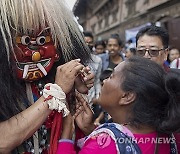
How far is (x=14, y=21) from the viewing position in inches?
53.4

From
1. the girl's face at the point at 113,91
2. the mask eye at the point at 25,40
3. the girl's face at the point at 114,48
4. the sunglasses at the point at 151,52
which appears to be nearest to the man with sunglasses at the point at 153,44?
the sunglasses at the point at 151,52

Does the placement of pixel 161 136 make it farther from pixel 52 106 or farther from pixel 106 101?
pixel 52 106

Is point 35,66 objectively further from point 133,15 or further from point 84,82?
point 133,15

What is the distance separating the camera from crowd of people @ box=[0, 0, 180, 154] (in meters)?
1.27

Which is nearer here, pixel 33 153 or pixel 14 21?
pixel 14 21

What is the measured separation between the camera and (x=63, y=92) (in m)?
1.34

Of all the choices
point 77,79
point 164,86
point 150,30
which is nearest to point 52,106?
point 77,79

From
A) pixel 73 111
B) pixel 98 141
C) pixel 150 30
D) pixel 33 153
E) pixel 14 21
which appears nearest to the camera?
pixel 98 141

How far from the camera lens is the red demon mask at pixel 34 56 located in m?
1.40

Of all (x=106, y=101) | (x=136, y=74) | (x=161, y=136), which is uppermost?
(x=136, y=74)

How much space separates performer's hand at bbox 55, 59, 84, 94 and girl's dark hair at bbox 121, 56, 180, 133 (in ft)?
0.69

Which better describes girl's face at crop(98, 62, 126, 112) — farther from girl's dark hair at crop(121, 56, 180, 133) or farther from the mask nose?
the mask nose

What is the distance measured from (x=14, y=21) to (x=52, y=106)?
15.5 inches

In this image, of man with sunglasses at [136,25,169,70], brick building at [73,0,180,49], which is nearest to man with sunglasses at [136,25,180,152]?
man with sunglasses at [136,25,169,70]
